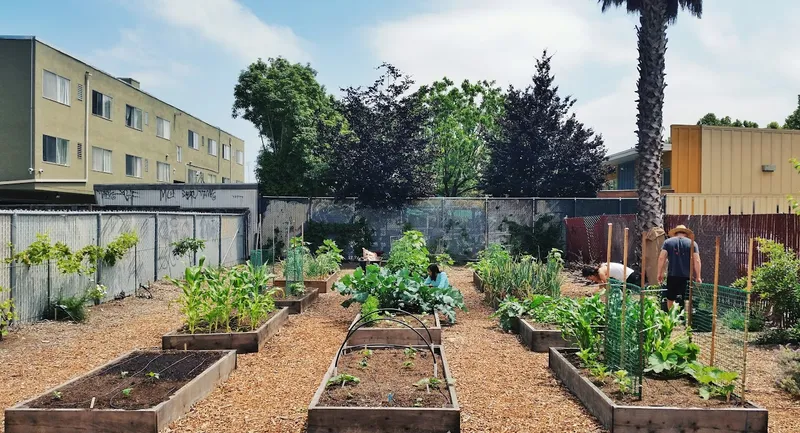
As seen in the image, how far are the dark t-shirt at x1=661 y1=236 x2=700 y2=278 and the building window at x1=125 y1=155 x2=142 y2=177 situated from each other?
2948 cm

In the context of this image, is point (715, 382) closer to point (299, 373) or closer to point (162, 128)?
point (299, 373)

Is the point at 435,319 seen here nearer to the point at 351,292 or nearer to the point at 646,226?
the point at 351,292

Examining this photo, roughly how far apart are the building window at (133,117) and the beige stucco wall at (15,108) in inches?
309

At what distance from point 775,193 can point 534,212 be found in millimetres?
7619

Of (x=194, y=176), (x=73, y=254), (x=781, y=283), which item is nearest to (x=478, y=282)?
(x=781, y=283)

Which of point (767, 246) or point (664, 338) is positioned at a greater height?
point (767, 246)

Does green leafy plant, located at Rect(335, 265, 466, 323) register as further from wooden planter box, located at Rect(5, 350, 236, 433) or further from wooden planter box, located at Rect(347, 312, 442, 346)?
wooden planter box, located at Rect(5, 350, 236, 433)

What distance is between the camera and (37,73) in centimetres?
2520

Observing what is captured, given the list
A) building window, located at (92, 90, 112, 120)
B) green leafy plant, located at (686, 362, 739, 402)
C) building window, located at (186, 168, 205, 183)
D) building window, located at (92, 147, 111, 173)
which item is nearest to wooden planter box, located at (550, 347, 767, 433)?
green leafy plant, located at (686, 362, 739, 402)

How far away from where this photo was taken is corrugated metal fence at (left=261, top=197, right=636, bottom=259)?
23.0 metres

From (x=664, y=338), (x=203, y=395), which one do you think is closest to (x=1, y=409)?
(x=203, y=395)

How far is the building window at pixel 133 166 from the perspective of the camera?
33281 millimetres

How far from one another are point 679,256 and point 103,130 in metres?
27.9

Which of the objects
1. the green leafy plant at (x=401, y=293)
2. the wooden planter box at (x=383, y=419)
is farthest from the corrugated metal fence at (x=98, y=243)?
the wooden planter box at (x=383, y=419)
